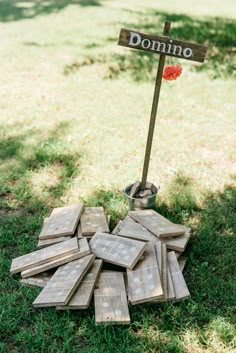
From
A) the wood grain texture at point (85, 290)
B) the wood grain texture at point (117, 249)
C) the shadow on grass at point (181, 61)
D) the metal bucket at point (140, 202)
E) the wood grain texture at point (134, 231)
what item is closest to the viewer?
the wood grain texture at point (85, 290)

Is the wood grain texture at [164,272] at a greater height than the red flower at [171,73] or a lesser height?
lesser

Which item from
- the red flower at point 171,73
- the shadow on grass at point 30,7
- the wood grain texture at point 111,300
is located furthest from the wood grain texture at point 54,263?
the shadow on grass at point 30,7

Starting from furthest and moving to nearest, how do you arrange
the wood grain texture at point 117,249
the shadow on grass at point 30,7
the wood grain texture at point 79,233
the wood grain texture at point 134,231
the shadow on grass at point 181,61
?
1. the shadow on grass at point 30,7
2. the shadow on grass at point 181,61
3. the wood grain texture at point 79,233
4. the wood grain texture at point 134,231
5. the wood grain texture at point 117,249

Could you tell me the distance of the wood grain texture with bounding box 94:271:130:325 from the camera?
8.83 feet

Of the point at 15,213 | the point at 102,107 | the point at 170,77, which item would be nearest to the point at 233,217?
the point at 170,77

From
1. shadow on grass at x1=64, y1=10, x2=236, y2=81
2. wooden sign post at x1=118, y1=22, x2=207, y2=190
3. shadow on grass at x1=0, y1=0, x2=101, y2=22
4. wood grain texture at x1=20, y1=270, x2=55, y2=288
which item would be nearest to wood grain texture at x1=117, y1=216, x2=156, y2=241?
wood grain texture at x1=20, y1=270, x2=55, y2=288

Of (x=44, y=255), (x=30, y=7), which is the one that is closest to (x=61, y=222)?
(x=44, y=255)

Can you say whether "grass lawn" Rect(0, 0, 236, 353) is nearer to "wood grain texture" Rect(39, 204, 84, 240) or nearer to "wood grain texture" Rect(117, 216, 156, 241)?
"wood grain texture" Rect(39, 204, 84, 240)

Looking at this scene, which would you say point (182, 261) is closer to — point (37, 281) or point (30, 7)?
point (37, 281)

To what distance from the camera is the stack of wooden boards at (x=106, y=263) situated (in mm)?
2801

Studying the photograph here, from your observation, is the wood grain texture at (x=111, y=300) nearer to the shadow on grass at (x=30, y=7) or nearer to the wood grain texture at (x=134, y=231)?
the wood grain texture at (x=134, y=231)

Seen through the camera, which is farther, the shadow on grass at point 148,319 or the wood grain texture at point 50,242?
the wood grain texture at point 50,242

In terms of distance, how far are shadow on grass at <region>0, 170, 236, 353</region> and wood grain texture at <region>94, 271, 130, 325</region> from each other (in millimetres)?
71

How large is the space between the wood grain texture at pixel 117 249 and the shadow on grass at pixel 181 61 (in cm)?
436
